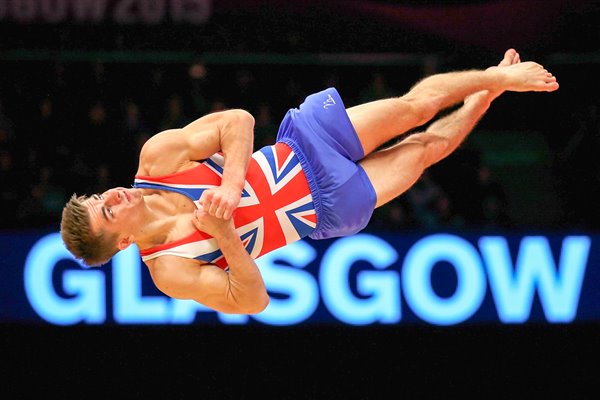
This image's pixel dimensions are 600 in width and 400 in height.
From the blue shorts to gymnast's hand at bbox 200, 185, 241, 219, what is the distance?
59cm

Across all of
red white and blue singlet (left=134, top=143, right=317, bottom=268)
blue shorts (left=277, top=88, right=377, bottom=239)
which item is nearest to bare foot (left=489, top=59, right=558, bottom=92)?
blue shorts (left=277, top=88, right=377, bottom=239)

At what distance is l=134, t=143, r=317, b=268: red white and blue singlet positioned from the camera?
3.96 m

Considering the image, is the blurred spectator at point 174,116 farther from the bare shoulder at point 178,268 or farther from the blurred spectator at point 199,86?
the bare shoulder at point 178,268

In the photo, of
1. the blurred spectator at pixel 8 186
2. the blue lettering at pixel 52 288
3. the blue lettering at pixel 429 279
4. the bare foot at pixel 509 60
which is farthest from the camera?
the blurred spectator at pixel 8 186

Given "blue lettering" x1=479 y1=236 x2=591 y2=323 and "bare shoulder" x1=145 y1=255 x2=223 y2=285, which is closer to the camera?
"bare shoulder" x1=145 y1=255 x2=223 y2=285

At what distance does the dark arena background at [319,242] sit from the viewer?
6539 mm

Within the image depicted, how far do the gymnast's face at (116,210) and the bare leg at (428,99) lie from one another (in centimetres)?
104

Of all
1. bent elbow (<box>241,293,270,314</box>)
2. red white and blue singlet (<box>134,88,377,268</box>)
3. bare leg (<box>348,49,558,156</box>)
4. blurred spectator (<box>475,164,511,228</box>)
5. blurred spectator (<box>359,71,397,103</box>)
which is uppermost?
blurred spectator (<box>359,71,397,103</box>)

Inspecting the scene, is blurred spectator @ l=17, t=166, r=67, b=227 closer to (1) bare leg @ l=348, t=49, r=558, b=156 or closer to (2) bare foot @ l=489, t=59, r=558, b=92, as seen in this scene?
(1) bare leg @ l=348, t=49, r=558, b=156

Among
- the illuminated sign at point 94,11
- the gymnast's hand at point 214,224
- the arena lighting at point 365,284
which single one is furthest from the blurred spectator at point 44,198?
the gymnast's hand at point 214,224

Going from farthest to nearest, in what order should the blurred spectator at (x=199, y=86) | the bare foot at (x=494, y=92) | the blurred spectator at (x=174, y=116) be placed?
the blurred spectator at (x=199, y=86), the blurred spectator at (x=174, y=116), the bare foot at (x=494, y=92)

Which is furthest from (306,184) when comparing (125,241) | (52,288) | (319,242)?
(52,288)

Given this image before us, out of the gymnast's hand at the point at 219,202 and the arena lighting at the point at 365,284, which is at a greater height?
the arena lighting at the point at 365,284

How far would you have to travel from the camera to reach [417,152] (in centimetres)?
447
